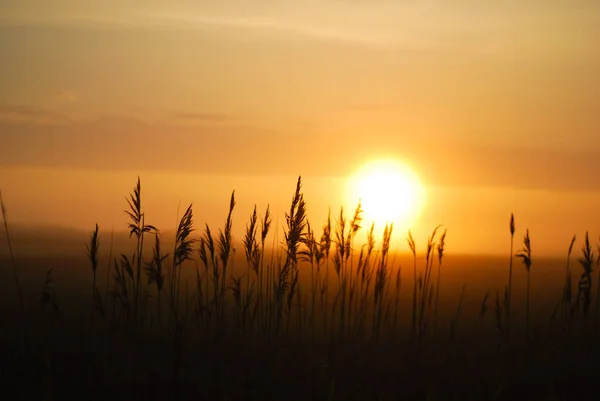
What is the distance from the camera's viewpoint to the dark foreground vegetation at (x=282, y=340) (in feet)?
19.0

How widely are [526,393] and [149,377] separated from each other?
3.49 meters

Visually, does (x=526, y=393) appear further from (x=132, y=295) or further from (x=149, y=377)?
(x=132, y=295)

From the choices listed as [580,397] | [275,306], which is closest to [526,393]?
[580,397]

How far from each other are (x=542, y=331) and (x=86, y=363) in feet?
20.2

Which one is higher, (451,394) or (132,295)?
(132,295)

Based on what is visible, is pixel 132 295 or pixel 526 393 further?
pixel 132 295

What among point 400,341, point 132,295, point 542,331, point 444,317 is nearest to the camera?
point 132,295

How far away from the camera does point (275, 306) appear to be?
7.79m

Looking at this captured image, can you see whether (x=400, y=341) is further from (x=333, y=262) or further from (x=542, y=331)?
(x=542, y=331)

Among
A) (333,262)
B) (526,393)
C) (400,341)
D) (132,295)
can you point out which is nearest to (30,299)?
(132,295)

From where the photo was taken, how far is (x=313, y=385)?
5.93 metres

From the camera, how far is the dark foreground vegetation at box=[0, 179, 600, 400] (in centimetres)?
580

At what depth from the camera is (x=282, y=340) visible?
303 inches

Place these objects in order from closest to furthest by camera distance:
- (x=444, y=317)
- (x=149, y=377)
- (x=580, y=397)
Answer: (x=149, y=377) → (x=580, y=397) → (x=444, y=317)
